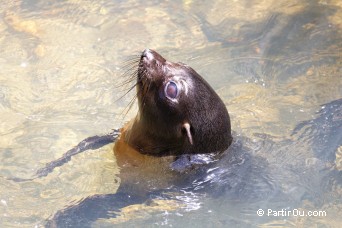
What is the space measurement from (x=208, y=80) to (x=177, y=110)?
72.7 inches

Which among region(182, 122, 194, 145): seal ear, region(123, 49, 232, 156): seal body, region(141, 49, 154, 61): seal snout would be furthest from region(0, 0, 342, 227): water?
region(141, 49, 154, 61): seal snout

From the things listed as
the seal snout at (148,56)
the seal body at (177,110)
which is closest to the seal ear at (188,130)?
the seal body at (177,110)

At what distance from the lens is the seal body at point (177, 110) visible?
5.09 meters

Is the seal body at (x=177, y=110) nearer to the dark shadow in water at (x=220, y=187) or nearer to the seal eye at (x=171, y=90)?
the seal eye at (x=171, y=90)

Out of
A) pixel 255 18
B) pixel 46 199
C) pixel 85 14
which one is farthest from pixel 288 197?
pixel 85 14

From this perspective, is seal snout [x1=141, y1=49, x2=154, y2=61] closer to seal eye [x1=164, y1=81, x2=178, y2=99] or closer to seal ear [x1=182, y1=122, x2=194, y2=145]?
seal eye [x1=164, y1=81, x2=178, y2=99]

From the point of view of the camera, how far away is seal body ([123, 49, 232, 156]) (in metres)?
5.09

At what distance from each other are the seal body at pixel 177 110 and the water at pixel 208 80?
1.06 feet

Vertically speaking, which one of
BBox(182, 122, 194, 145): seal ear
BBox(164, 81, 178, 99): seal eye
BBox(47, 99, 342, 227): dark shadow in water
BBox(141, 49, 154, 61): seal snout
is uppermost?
BBox(141, 49, 154, 61): seal snout

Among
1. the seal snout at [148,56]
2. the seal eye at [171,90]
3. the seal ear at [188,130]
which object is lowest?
the seal ear at [188,130]

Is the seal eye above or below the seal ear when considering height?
above

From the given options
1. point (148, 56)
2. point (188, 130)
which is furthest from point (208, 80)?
point (188, 130)

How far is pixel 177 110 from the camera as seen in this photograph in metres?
5.11

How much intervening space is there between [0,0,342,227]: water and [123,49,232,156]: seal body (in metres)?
0.32
